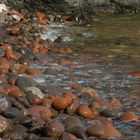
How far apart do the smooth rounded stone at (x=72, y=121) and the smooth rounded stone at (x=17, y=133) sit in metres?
0.72

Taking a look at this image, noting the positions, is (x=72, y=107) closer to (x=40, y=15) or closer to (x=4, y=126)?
(x=4, y=126)

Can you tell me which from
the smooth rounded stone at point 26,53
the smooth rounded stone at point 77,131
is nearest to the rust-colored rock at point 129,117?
the smooth rounded stone at point 77,131

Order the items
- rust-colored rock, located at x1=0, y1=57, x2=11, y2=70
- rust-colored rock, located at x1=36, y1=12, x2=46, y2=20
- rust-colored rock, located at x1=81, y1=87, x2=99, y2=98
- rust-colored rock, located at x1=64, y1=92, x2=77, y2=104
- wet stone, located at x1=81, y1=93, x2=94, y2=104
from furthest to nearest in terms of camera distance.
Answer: rust-colored rock, located at x1=36, y1=12, x2=46, y2=20, rust-colored rock, located at x1=0, y1=57, x2=11, y2=70, rust-colored rock, located at x1=81, y1=87, x2=99, y2=98, wet stone, located at x1=81, y1=93, x2=94, y2=104, rust-colored rock, located at x1=64, y1=92, x2=77, y2=104

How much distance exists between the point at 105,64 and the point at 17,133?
508 cm

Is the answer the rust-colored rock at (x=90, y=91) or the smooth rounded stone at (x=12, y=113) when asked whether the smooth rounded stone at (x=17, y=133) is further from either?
the rust-colored rock at (x=90, y=91)

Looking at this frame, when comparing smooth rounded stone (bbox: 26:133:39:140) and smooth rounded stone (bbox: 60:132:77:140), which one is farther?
smooth rounded stone (bbox: 60:132:77:140)

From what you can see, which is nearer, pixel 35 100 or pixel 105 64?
pixel 35 100

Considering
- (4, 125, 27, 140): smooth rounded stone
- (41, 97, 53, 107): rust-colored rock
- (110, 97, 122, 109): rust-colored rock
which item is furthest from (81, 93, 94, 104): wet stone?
(4, 125, 27, 140): smooth rounded stone

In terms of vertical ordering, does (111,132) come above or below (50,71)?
below

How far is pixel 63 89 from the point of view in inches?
301

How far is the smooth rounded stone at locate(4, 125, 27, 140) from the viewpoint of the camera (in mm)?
5219

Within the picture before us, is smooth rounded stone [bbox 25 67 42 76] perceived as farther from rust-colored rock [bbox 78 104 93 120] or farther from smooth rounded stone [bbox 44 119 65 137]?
smooth rounded stone [bbox 44 119 65 137]

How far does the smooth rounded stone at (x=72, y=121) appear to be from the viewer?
232 inches

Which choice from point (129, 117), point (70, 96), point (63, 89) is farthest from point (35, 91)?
point (129, 117)
